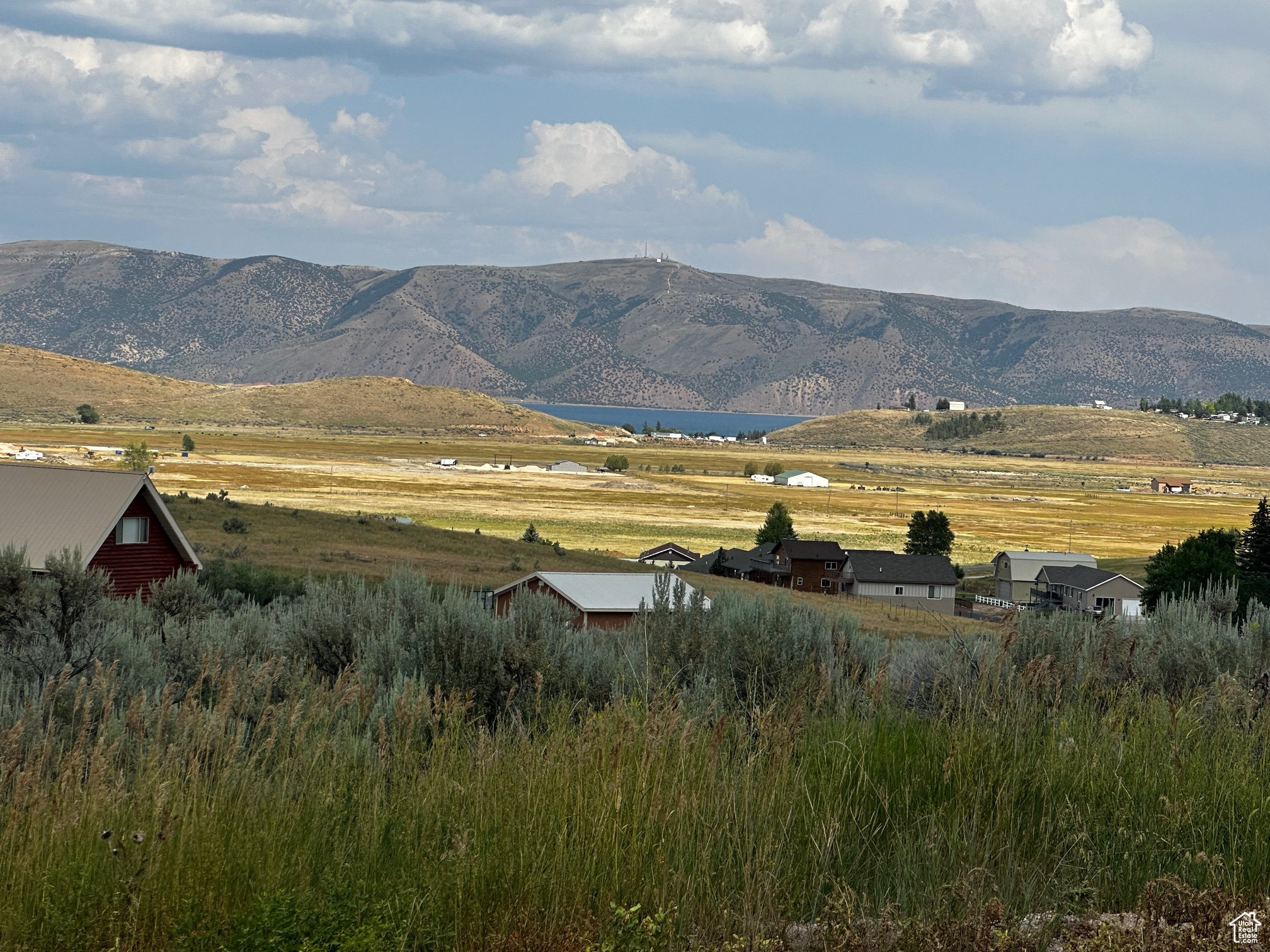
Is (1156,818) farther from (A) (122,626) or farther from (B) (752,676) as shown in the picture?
(A) (122,626)

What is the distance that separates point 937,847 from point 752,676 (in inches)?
203

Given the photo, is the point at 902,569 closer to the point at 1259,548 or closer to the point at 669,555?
the point at 669,555

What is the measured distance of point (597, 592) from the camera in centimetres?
3550

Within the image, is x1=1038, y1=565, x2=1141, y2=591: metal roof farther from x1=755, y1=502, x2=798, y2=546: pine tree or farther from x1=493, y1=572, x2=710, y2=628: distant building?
x1=493, y1=572, x2=710, y2=628: distant building

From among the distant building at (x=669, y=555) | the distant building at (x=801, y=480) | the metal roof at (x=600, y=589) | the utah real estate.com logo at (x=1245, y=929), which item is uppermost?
the utah real estate.com logo at (x=1245, y=929)

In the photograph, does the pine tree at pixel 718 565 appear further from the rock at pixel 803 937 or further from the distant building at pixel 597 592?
the rock at pixel 803 937

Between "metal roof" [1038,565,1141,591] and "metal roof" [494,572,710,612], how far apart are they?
130 ft

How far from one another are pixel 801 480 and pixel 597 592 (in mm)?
133008

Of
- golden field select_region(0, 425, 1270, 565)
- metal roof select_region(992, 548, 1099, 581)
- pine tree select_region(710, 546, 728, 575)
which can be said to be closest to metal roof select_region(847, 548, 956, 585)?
metal roof select_region(992, 548, 1099, 581)

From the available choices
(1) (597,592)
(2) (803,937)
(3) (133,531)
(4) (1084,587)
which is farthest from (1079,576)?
(2) (803,937)

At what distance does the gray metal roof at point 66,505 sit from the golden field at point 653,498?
52691 mm

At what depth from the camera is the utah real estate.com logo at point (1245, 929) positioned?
4.20 m

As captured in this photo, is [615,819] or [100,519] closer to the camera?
[615,819]

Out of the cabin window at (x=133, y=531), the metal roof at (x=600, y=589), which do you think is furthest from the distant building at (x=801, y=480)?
the cabin window at (x=133, y=531)
